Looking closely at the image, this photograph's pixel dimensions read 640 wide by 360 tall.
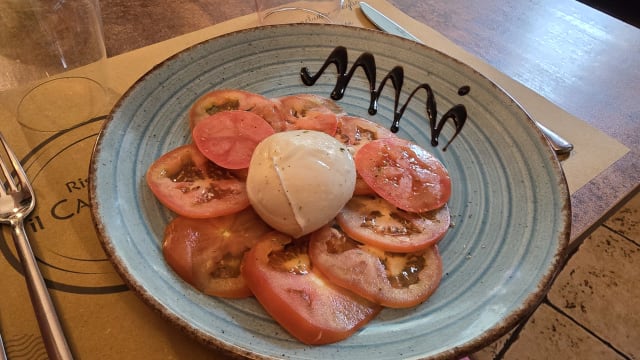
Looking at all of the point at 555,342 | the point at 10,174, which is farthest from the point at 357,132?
the point at 555,342

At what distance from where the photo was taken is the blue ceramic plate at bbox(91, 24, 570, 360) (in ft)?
2.39

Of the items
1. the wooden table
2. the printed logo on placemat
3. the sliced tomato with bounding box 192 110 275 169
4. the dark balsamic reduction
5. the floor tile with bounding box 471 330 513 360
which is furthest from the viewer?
the floor tile with bounding box 471 330 513 360

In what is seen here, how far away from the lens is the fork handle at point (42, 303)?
0.70m

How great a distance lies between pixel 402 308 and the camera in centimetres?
79

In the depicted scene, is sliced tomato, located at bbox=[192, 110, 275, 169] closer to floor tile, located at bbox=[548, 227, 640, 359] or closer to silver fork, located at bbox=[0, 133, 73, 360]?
silver fork, located at bbox=[0, 133, 73, 360]

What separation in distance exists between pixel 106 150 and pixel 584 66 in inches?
53.8

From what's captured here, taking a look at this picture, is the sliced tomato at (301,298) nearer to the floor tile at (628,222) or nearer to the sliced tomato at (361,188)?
the sliced tomato at (361,188)

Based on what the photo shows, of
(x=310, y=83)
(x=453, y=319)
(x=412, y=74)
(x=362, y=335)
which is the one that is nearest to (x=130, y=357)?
(x=362, y=335)

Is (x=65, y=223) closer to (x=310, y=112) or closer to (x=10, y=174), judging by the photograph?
(x=10, y=174)

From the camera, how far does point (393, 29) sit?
1399 millimetres

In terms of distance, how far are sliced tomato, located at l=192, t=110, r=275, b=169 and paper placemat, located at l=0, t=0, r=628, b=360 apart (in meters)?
0.27

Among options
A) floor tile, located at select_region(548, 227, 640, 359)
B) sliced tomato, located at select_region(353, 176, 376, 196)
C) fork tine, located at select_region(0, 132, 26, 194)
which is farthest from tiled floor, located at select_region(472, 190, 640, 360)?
fork tine, located at select_region(0, 132, 26, 194)

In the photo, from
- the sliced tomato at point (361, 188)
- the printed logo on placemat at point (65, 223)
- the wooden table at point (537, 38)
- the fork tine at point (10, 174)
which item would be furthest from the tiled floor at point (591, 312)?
the fork tine at point (10, 174)

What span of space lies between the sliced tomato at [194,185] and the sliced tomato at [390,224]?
0.21 m
